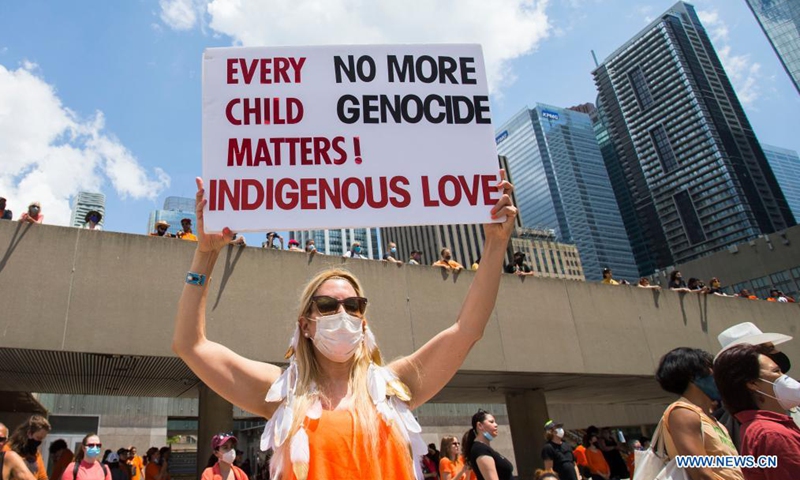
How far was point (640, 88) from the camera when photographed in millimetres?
174250

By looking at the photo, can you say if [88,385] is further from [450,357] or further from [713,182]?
[713,182]

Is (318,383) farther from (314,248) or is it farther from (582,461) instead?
(314,248)

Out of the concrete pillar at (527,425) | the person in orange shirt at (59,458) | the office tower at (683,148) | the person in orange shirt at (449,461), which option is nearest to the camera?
the person in orange shirt at (449,461)

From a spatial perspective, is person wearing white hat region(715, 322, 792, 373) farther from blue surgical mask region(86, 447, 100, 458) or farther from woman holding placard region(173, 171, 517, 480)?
blue surgical mask region(86, 447, 100, 458)

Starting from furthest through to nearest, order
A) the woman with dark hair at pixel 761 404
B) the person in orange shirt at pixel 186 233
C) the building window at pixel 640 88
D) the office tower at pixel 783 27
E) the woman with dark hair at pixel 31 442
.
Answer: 1. the building window at pixel 640 88
2. the office tower at pixel 783 27
3. the person in orange shirt at pixel 186 233
4. the woman with dark hair at pixel 31 442
5. the woman with dark hair at pixel 761 404

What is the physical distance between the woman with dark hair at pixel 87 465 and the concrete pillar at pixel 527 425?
465 inches

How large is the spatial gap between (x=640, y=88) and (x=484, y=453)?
191 metres

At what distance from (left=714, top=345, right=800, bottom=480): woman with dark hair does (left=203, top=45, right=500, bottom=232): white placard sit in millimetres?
1733

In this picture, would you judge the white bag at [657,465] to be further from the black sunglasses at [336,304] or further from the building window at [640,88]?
the building window at [640,88]

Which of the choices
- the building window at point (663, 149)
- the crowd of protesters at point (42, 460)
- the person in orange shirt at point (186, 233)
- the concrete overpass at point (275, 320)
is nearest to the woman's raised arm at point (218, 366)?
the crowd of protesters at point (42, 460)

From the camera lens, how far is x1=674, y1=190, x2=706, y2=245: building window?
511ft

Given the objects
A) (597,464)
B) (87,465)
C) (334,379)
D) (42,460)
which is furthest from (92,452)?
(597,464)

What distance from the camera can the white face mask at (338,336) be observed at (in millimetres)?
2104

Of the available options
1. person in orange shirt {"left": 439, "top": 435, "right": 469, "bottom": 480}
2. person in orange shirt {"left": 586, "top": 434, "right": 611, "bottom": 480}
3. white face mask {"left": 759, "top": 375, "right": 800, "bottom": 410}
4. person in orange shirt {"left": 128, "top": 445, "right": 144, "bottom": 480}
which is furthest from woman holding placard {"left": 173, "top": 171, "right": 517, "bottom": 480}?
person in orange shirt {"left": 128, "top": 445, "right": 144, "bottom": 480}
